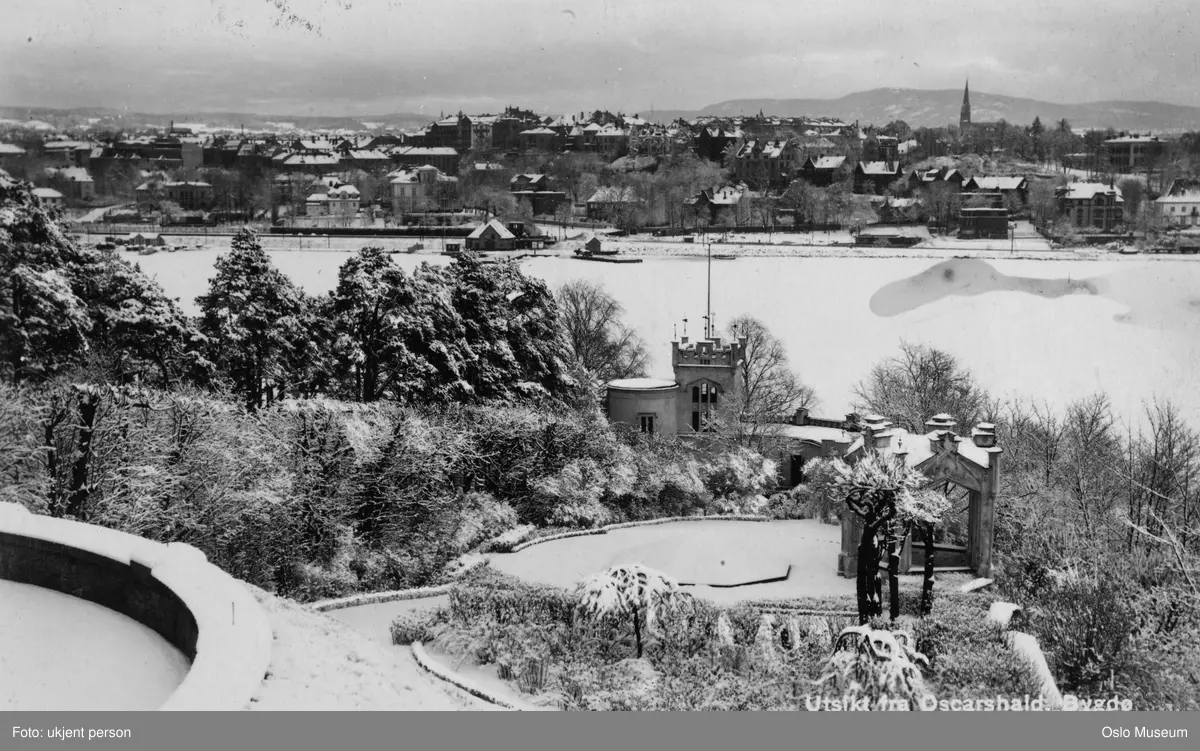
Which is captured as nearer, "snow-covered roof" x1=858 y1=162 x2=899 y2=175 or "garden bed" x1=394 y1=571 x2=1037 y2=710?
"garden bed" x1=394 y1=571 x2=1037 y2=710

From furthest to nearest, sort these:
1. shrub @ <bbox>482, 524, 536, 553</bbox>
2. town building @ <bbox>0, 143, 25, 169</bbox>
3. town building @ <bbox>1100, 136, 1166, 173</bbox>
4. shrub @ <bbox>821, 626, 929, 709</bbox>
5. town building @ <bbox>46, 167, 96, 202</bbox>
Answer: town building @ <bbox>1100, 136, 1166, 173</bbox> < town building @ <bbox>46, 167, 96, 202</bbox> < town building @ <bbox>0, 143, 25, 169</bbox> < shrub @ <bbox>482, 524, 536, 553</bbox> < shrub @ <bbox>821, 626, 929, 709</bbox>

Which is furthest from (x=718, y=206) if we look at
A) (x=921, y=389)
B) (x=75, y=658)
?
(x=75, y=658)

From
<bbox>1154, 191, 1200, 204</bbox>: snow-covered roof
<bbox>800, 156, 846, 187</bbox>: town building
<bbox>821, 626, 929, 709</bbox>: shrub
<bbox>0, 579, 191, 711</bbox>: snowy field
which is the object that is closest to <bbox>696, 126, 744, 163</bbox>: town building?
<bbox>800, 156, 846, 187</bbox>: town building

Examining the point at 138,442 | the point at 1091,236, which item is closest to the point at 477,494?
the point at 138,442

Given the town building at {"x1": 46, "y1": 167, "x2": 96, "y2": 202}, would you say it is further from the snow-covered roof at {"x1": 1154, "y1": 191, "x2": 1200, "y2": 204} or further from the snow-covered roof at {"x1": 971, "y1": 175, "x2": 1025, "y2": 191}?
the snow-covered roof at {"x1": 1154, "y1": 191, "x2": 1200, "y2": 204}

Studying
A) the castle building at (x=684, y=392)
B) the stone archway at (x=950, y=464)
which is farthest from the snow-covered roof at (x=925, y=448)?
the castle building at (x=684, y=392)
